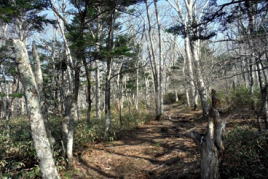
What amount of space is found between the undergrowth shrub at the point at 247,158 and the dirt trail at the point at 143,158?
2.55ft

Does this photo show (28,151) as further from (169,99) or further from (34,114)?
(169,99)

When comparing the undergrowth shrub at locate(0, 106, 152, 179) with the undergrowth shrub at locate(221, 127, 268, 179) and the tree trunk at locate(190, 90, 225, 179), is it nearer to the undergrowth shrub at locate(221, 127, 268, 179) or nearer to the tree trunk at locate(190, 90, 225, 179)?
the tree trunk at locate(190, 90, 225, 179)

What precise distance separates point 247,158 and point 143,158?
3.18m

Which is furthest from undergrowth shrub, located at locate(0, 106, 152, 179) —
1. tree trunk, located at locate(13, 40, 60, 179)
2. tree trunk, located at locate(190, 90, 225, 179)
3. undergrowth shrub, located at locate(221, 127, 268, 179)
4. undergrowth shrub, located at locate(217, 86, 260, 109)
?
undergrowth shrub, located at locate(217, 86, 260, 109)

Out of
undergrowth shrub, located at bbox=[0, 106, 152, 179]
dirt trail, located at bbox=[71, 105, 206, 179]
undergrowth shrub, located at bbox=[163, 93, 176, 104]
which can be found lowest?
dirt trail, located at bbox=[71, 105, 206, 179]

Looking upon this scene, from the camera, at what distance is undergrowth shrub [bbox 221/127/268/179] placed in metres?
4.15

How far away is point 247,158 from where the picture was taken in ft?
14.8

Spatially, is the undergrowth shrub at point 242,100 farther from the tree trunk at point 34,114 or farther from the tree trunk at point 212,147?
the tree trunk at point 34,114

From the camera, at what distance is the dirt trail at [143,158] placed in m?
5.39

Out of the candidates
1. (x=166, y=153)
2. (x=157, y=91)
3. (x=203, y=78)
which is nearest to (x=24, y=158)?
(x=166, y=153)

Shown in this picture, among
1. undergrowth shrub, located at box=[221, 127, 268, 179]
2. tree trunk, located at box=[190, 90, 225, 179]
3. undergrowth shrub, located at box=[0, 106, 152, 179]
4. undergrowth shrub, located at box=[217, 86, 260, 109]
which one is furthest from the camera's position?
undergrowth shrub, located at box=[217, 86, 260, 109]

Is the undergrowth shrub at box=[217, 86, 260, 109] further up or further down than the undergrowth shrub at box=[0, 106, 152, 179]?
further up

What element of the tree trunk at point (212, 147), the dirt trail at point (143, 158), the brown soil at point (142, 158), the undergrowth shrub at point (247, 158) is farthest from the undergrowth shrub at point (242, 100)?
the tree trunk at point (212, 147)

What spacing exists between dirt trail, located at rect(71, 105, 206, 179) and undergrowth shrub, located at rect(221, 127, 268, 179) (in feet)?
2.55
